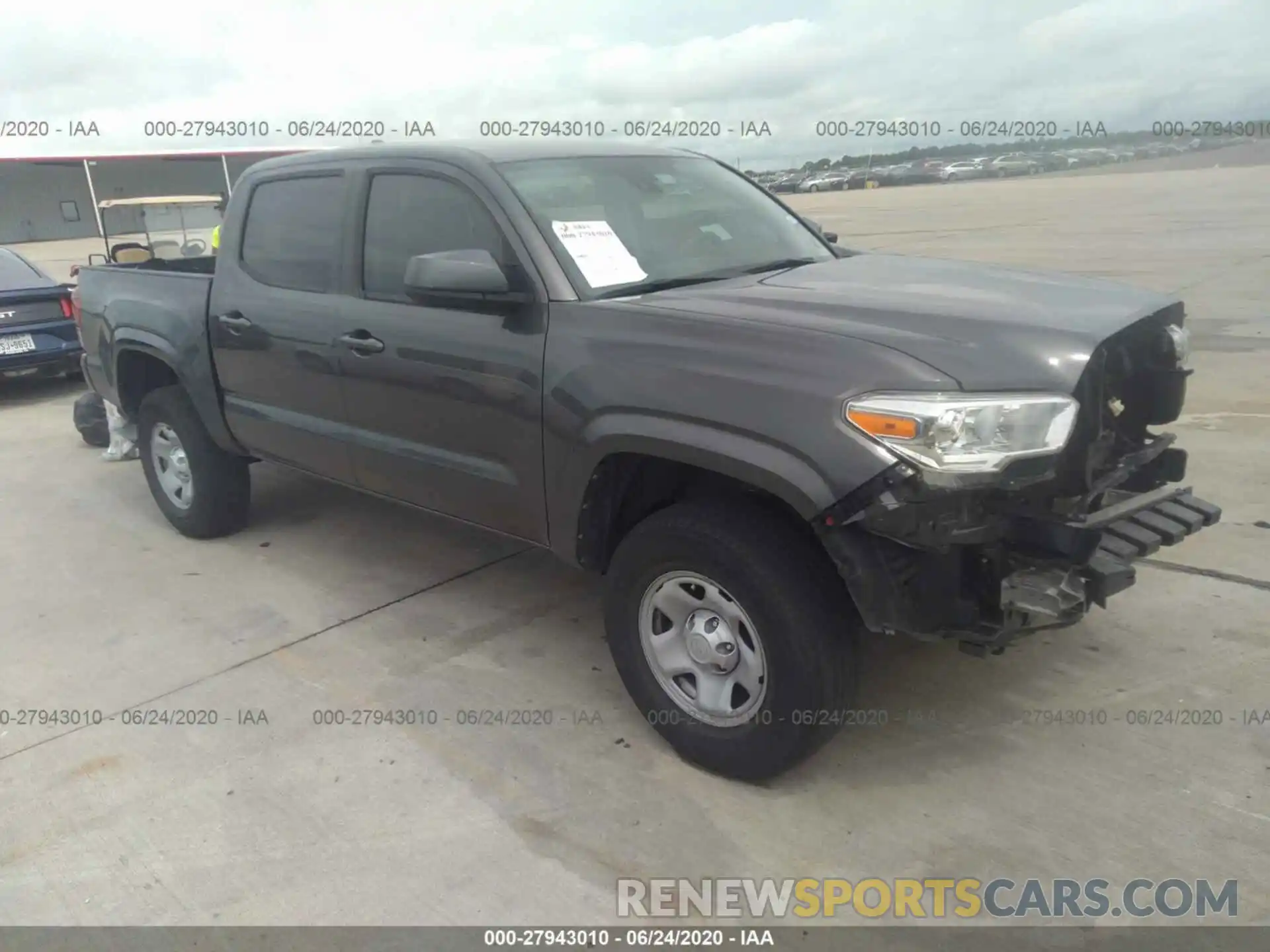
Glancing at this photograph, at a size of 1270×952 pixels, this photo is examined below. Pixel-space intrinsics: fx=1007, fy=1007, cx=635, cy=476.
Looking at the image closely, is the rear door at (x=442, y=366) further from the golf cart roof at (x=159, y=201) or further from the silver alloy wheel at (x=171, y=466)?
the golf cart roof at (x=159, y=201)

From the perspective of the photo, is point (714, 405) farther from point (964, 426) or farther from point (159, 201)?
point (159, 201)

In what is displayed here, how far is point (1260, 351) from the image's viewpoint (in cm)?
814

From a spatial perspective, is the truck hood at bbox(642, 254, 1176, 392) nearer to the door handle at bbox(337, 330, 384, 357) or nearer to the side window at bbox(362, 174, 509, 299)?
the side window at bbox(362, 174, 509, 299)

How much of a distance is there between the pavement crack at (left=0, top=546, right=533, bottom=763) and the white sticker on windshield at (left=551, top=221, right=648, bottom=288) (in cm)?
188

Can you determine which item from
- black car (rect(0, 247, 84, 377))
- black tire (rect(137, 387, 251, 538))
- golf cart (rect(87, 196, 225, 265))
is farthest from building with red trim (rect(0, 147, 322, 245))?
black tire (rect(137, 387, 251, 538))

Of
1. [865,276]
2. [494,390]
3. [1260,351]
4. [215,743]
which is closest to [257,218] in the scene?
[494,390]

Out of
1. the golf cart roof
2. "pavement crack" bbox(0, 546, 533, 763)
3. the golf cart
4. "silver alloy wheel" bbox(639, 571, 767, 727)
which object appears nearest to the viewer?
"silver alloy wheel" bbox(639, 571, 767, 727)

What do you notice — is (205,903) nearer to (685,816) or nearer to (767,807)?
(685,816)

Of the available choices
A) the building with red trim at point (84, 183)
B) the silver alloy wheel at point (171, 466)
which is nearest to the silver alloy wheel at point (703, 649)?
the silver alloy wheel at point (171, 466)

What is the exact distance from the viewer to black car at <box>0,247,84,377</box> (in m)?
9.14

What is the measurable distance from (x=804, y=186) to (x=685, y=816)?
175 ft

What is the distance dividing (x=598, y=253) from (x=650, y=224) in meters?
0.40

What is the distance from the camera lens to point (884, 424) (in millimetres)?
2500

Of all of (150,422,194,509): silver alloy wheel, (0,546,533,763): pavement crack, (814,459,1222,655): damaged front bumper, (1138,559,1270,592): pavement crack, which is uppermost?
(814,459,1222,655): damaged front bumper
